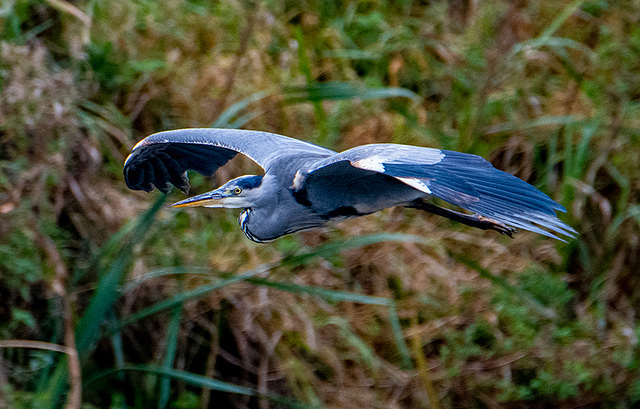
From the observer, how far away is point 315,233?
4367 mm

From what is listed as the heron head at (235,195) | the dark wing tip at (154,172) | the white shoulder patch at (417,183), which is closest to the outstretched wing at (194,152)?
the dark wing tip at (154,172)

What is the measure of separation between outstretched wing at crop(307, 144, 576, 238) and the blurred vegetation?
42.9 inches

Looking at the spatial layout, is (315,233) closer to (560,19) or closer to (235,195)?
(235,195)

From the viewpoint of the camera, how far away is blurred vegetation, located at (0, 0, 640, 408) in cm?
372

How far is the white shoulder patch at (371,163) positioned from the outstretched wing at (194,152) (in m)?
0.57

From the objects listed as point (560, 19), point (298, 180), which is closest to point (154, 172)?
point (298, 180)

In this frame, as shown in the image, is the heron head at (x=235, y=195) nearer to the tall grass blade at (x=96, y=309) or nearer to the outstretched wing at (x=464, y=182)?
the outstretched wing at (x=464, y=182)

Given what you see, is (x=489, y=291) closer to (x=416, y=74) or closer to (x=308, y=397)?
(x=308, y=397)

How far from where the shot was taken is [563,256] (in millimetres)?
4648

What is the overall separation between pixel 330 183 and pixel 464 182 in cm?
A: 53

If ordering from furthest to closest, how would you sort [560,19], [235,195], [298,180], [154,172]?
[560,19] → [154,172] → [235,195] → [298,180]

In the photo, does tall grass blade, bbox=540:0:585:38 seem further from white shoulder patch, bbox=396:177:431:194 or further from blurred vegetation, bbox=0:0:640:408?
white shoulder patch, bbox=396:177:431:194

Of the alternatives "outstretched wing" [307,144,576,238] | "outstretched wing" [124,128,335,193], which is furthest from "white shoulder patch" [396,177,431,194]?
"outstretched wing" [124,128,335,193]

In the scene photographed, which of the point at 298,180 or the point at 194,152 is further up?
the point at 298,180
